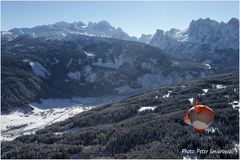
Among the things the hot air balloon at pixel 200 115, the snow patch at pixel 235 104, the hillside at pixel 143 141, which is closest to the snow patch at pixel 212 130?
the hillside at pixel 143 141

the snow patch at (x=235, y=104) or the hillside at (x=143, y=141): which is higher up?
the snow patch at (x=235, y=104)

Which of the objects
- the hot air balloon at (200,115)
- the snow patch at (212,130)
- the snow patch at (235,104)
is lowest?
the snow patch at (212,130)

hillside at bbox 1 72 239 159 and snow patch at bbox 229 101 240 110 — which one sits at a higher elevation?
snow patch at bbox 229 101 240 110

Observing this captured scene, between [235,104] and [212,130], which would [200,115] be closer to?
[212,130]

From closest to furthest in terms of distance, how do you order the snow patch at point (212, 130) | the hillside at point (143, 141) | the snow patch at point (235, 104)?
the hillside at point (143, 141) → the snow patch at point (212, 130) → the snow patch at point (235, 104)

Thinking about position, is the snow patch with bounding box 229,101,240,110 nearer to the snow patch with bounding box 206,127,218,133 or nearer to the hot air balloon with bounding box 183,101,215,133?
the snow patch with bounding box 206,127,218,133

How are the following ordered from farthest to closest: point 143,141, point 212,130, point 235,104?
point 235,104 < point 143,141 < point 212,130

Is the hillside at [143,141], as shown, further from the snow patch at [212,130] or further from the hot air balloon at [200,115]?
the hot air balloon at [200,115]

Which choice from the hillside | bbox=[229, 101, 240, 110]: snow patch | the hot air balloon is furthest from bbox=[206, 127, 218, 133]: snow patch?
the hot air balloon

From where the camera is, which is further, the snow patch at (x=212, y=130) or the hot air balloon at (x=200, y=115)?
the snow patch at (x=212, y=130)

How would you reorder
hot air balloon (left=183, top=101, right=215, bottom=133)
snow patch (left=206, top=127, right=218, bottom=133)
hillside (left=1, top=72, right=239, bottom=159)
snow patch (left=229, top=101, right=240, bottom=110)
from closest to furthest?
hot air balloon (left=183, top=101, right=215, bottom=133) → hillside (left=1, top=72, right=239, bottom=159) → snow patch (left=206, top=127, right=218, bottom=133) → snow patch (left=229, top=101, right=240, bottom=110)

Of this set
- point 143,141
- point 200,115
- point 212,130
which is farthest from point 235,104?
point 200,115

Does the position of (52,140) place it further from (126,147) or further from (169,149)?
(169,149)

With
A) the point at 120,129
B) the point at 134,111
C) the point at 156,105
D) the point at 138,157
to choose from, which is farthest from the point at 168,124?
the point at 156,105
